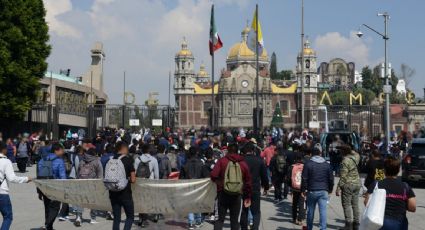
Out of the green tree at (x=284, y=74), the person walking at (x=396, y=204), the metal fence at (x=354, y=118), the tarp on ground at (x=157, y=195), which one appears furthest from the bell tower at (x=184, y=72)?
the person walking at (x=396, y=204)

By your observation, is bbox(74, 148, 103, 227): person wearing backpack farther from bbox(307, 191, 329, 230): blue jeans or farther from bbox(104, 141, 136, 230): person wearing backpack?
bbox(307, 191, 329, 230): blue jeans

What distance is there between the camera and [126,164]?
10633 millimetres

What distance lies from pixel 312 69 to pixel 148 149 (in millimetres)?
95592

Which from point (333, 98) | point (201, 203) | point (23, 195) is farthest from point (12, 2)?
point (333, 98)

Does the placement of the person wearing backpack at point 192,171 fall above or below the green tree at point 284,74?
below

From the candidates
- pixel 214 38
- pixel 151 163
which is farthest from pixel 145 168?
pixel 214 38

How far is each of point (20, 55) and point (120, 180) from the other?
27.1 m

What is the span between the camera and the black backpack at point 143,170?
1311 cm

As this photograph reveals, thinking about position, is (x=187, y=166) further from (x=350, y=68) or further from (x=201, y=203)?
(x=350, y=68)

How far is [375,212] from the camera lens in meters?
7.01

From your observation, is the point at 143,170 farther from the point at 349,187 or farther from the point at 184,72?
the point at 184,72

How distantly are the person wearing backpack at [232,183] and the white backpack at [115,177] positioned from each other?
144 cm

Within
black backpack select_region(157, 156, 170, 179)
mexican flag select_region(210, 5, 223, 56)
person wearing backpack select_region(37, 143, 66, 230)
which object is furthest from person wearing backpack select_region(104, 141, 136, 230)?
mexican flag select_region(210, 5, 223, 56)

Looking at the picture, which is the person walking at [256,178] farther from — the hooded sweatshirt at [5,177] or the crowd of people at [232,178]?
the hooded sweatshirt at [5,177]
